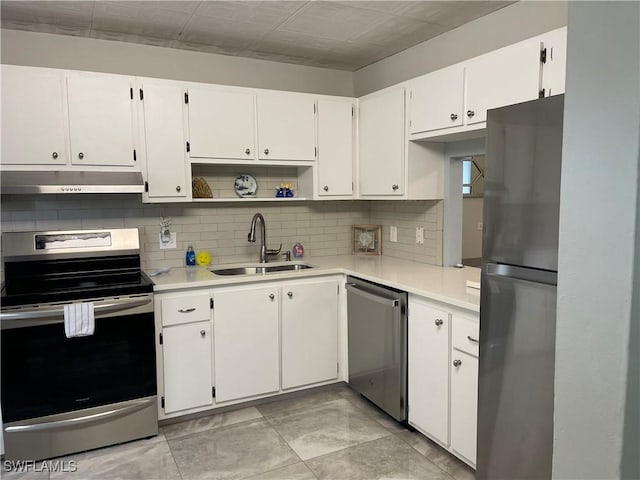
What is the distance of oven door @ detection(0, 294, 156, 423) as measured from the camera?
248 cm

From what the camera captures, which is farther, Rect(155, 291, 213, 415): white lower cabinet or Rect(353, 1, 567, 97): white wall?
Rect(155, 291, 213, 415): white lower cabinet

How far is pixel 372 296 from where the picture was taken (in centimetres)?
301

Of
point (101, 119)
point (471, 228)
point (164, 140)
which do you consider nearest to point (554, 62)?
point (164, 140)

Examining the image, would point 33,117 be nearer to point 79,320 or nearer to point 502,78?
point 79,320

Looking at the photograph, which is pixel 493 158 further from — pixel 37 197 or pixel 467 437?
pixel 37 197

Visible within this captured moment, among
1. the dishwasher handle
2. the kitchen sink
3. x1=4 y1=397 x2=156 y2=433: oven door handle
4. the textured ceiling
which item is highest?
the textured ceiling

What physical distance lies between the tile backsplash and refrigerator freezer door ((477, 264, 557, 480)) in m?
1.45

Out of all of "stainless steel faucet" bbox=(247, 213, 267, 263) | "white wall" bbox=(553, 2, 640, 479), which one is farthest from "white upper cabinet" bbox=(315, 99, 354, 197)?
"white wall" bbox=(553, 2, 640, 479)

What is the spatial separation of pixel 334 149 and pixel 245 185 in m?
0.72

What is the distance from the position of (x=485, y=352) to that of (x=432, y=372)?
23.7 inches

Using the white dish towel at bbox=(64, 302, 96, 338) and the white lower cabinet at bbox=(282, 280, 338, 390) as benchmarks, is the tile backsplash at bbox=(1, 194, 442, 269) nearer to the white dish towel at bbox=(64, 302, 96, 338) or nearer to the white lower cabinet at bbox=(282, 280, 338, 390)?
the white lower cabinet at bbox=(282, 280, 338, 390)

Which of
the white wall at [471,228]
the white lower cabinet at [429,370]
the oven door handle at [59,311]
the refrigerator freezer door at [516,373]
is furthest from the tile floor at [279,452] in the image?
the white wall at [471,228]

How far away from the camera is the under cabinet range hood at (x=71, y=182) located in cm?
266

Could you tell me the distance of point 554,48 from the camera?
2.17 meters
